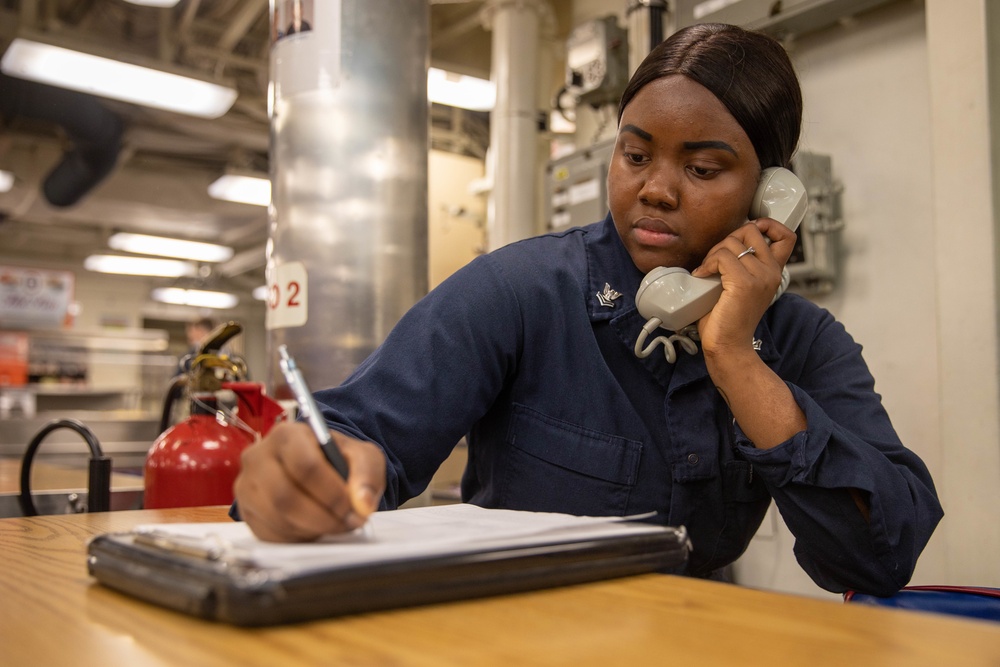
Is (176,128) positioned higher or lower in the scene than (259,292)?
higher

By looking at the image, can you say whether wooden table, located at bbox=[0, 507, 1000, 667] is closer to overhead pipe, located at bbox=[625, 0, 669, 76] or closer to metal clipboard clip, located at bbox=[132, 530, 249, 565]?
metal clipboard clip, located at bbox=[132, 530, 249, 565]

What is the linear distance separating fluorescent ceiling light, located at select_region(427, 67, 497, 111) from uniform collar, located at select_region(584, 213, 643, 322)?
3208 mm

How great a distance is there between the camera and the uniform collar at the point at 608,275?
1.19 meters

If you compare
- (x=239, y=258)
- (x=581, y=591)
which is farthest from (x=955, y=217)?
(x=239, y=258)

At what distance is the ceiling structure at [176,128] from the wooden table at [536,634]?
4116 millimetres

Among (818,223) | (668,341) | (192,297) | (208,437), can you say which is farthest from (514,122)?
(192,297)

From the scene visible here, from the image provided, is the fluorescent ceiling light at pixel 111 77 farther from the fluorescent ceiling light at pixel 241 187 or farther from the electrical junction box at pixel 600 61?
the electrical junction box at pixel 600 61

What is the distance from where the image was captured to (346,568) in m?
0.52

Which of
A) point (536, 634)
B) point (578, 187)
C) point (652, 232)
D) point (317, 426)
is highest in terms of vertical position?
point (578, 187)

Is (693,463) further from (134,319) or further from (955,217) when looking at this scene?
(134,319)

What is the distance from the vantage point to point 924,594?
1.03 meters

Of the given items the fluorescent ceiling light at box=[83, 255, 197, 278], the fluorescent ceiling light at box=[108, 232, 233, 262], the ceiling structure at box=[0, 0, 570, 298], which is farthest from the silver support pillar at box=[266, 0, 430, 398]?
the fluorescent ceiling light at box=[83, 255, 197, 278]

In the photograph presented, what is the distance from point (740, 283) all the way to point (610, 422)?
0.83ft

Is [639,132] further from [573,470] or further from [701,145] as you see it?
[573,470]
